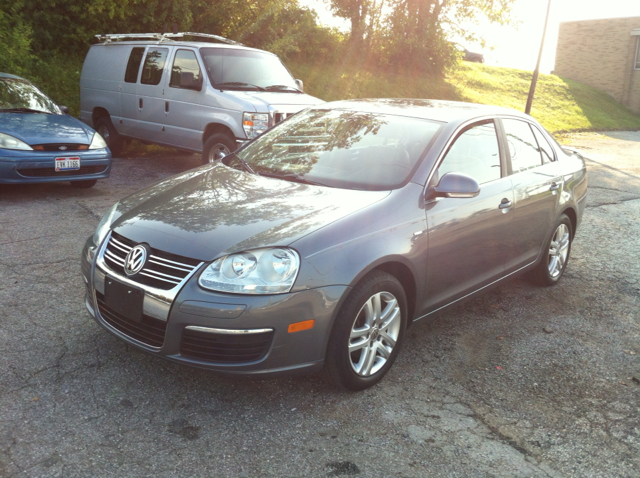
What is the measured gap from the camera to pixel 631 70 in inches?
1391

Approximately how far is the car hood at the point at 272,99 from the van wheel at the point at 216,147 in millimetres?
625

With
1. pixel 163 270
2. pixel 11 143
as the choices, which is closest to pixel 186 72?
pixel 11 143

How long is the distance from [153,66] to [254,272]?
7888mm

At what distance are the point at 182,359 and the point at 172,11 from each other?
14548 mm

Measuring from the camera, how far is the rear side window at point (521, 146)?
4781 millimetres

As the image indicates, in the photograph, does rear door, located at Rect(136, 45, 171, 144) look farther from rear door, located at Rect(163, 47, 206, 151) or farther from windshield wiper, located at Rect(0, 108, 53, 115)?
windshield wiper, located at Rect(0, 108, 53, 115)

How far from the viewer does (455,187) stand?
3793mm

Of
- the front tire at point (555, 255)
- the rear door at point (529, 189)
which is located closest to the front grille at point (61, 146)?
the rear door at point (529, 189)

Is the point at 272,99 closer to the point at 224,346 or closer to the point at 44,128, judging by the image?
the point at 44,128

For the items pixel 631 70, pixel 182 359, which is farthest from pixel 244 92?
pixel 631 70

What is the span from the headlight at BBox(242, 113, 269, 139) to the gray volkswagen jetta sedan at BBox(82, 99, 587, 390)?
3573 mm

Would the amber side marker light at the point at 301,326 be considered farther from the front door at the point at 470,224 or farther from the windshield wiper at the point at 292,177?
the windshield wiper at the point at 292,177

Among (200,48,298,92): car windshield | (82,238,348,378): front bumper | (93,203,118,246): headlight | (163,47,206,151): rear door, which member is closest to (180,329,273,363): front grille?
(82,238,348,378): front bumper

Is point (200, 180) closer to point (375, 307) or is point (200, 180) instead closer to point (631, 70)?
point (375, 307)
